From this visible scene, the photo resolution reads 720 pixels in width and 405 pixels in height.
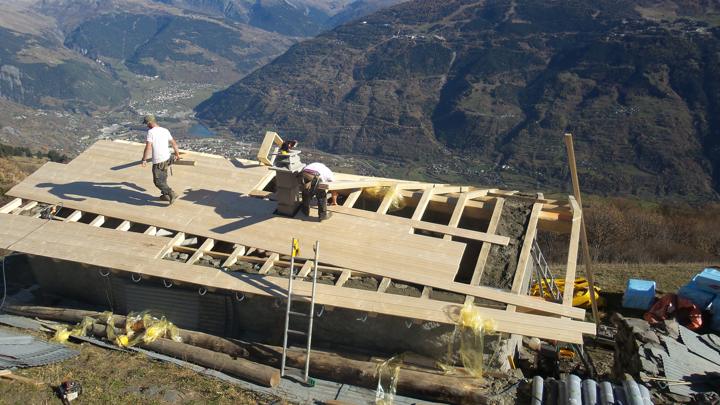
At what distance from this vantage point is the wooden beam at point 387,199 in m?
10.6

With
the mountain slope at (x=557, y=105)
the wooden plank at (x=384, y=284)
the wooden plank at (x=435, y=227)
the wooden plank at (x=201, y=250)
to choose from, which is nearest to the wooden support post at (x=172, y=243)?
the wooden plank at (x=201, y=250)

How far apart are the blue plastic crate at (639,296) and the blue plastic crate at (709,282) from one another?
1370mm

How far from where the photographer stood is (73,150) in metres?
150

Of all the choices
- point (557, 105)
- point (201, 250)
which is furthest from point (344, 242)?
point (557, 105)

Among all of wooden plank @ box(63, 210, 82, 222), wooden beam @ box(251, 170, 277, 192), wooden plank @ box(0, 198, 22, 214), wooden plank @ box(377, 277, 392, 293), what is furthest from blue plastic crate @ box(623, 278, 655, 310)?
wooden plank @ box(0, 198, 22, 214)

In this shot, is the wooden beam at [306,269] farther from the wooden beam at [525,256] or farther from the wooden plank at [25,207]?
the wooden plank at [25,207]

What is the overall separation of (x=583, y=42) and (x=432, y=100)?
50270mm

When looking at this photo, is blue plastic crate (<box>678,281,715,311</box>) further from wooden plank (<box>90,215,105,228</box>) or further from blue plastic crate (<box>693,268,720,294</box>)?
wooden plank (<box>90,215,105,228</box>)

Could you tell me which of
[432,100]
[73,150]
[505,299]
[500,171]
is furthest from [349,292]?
[432,100]

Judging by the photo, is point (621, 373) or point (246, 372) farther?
point (621, 373)

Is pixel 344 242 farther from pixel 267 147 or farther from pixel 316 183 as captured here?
pixel 267 147

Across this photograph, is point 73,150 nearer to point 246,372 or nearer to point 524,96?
point 524,96

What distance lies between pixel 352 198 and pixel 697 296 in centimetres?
693

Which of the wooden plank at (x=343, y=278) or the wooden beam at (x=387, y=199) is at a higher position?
the wooden beam at (x=387, y=199)
